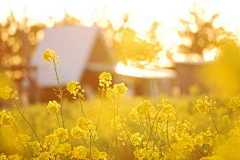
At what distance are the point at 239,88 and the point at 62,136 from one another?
111 inches

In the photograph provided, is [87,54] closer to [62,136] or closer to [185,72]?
[185,72]

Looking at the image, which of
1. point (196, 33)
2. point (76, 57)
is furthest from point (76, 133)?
point (196, 33)

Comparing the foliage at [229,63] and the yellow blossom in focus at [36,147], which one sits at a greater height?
the foliage at [229,63]

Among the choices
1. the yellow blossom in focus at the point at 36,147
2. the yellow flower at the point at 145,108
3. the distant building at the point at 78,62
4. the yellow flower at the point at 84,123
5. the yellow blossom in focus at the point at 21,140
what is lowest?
the yellow blossom in focus at the point at 36,147

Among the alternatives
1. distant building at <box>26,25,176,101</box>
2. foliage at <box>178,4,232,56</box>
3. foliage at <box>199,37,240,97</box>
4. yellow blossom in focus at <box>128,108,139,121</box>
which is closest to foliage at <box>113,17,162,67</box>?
foliage at <box>199,37,240,97</box>

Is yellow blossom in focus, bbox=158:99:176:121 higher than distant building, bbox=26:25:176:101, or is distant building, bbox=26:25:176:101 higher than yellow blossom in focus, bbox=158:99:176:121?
distant building, bbox=26:25:176:101

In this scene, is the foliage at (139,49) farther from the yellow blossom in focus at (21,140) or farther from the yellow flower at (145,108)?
the yellow blossom in focus at (21,140)

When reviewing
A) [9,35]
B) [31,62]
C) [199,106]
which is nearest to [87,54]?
[31,62]

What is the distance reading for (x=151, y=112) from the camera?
4.57 meters

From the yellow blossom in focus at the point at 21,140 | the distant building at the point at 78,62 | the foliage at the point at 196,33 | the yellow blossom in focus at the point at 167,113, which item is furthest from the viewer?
the foliage at the point at 196,33

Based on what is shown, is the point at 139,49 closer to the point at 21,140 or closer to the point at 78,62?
the point at 21,140

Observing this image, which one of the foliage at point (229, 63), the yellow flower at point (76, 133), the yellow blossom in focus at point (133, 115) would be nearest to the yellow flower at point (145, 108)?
the yellow blossom in focus at point (133, 115)

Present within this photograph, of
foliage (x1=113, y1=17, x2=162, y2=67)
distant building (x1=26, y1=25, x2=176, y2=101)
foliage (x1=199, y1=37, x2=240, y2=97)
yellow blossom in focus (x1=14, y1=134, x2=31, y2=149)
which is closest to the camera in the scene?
yellow blossom in focus (x1=14, y1=134, x2=31, y2=149)

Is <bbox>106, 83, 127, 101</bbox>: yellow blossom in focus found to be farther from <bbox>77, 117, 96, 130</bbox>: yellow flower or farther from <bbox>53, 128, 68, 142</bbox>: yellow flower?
<bbox>53, 128, 68, 142</bbox>: yellow flower
